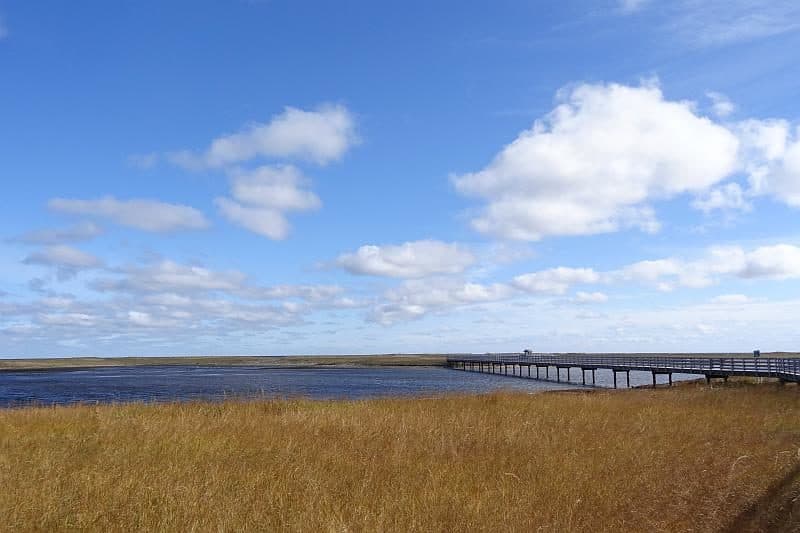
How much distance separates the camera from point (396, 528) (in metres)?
7.39

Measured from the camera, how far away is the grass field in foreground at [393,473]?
25.6 ft

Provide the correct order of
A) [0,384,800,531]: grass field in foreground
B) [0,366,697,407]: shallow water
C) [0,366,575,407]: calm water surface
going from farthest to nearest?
1. [0,366,575,407]: calm water surface
2. [0,366,697,407]: shallow water
3. [0,384,800,531]: grass field in foreground

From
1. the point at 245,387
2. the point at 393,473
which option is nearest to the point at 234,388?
the point at 245,387

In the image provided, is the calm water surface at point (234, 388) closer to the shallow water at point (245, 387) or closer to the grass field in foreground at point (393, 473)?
the shallow water at point (245, 387)

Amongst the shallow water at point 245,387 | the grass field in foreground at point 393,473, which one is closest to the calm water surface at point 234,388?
the shallow water at point 245,387

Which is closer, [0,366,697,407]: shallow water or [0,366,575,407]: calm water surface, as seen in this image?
[0,366,697,407]: shallow water

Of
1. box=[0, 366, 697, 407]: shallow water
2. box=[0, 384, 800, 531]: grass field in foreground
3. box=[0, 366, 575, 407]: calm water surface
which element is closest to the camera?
box=[0, 384, 800, 531]: grass field in foreground

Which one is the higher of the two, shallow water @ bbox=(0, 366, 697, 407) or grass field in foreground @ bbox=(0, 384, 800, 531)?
grass field in foreground @ bbox=(0, 384, 800, 531)

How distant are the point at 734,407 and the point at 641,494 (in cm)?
1474

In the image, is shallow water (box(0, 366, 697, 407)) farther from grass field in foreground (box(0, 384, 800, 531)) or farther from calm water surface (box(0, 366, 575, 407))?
grass field in foreground (box(0, 384, 800, 531))

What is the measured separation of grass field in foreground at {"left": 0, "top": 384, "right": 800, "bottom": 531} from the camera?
308 inches

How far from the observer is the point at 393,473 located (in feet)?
34.9

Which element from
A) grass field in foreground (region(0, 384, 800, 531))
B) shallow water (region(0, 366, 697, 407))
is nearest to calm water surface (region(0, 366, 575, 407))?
shallow water (region(0, 366, 697, 407))

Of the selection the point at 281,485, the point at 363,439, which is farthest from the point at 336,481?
the point at 363,439
